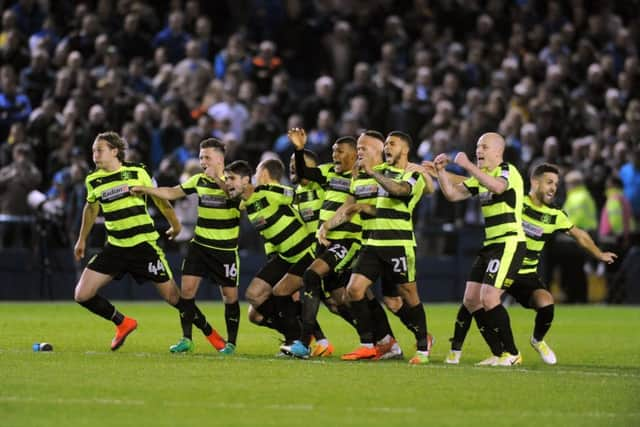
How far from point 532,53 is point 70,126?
8.97 m

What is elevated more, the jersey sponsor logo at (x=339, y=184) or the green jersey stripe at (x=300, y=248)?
the jersey sponsor logo at (x=339, y=184)

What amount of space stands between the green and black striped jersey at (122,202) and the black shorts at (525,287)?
3.37m

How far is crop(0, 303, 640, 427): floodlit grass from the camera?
8.65 metres

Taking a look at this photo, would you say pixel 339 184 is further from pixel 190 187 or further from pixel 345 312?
pixel 190 187

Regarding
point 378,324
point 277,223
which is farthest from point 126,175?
point 378,324

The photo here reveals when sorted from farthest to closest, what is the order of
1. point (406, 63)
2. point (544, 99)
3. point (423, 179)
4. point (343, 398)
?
point (406, 63) < point (544, 99) < point (423, 179) < point (343, 398)

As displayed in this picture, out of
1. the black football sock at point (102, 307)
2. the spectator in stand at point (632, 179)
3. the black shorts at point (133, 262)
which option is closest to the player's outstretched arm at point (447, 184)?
the black shorts at point (133, 262)

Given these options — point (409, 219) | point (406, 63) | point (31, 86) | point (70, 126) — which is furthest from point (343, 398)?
point (406, 63)

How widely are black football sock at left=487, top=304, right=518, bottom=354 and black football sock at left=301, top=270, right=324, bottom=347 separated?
1.65 metres

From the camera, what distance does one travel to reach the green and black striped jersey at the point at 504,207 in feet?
39.7

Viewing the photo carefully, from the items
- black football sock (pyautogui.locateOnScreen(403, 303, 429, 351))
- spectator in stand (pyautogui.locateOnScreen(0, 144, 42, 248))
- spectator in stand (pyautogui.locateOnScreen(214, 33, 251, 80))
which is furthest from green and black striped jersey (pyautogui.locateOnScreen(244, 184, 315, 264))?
spectator in stand (pyautogui.locateOnScreen(214, 33, 251, 80))

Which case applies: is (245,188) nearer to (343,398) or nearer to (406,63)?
(343,398)

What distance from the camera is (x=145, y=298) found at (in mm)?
22578

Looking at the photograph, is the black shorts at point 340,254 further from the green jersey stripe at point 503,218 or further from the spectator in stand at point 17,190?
the spectator in stand at point 17,190
